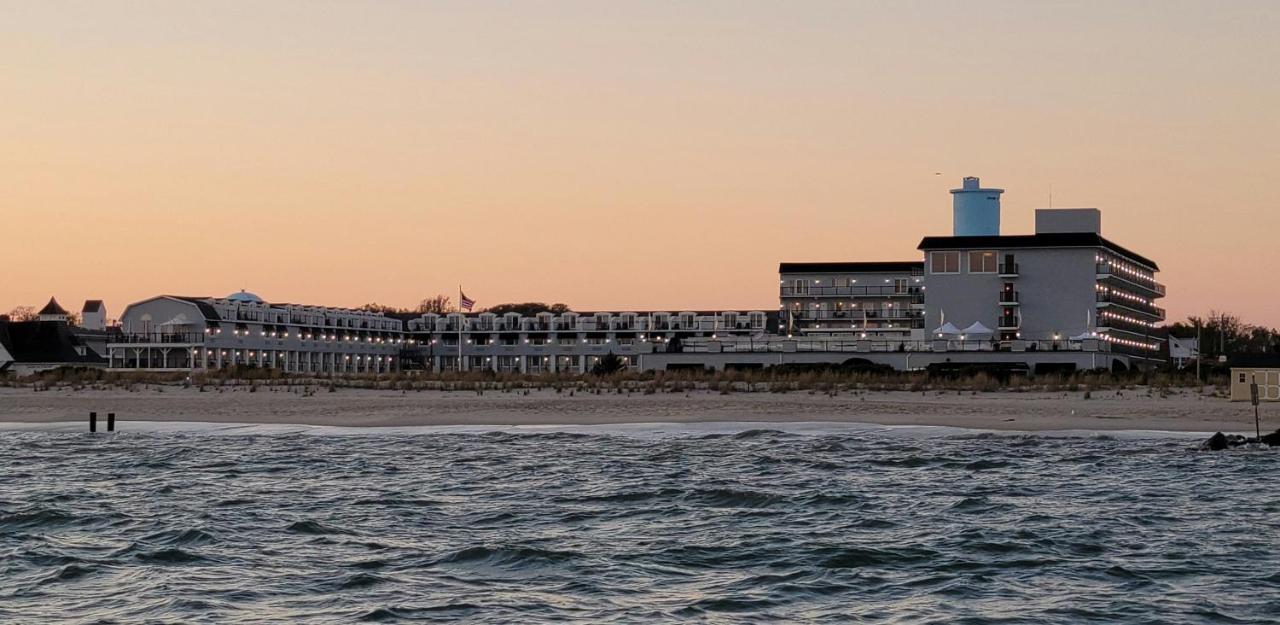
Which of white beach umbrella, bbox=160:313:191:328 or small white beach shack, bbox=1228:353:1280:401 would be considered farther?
white beach umbrella, bbox=160:313:191:328

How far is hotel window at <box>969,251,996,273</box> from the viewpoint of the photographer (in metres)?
102

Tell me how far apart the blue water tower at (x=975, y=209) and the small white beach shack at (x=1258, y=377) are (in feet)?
217

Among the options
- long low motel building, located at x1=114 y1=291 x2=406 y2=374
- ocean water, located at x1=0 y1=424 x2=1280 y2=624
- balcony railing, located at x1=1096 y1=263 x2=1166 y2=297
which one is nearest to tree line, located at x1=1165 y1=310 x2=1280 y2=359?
balcony railing, located at x1=1096 y1=263 x2=1166 y2=297

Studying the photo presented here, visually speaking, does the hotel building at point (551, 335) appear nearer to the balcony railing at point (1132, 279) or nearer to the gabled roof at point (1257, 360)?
the balcony railing at point (1132, 279)

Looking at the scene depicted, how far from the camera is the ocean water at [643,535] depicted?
1577 centimetres

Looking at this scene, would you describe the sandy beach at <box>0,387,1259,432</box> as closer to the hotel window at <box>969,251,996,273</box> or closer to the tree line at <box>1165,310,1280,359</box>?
the hotel window at <box>969,251,996,273</box>

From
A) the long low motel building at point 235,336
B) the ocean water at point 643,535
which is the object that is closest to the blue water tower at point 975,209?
the long low motel building at point 235,336

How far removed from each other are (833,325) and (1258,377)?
7679cm

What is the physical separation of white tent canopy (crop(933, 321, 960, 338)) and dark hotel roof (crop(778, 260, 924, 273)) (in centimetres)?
2680

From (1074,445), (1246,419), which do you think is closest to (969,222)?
(1246,419)

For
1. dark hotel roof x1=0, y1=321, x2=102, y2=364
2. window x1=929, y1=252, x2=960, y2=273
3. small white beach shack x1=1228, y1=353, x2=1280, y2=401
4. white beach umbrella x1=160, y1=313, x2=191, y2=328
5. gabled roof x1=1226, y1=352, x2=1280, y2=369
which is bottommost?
small white beach shack x1=1228, y1=353, x2=1280, y2=401

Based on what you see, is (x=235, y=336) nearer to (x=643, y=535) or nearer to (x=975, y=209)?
(x=975, y=209)

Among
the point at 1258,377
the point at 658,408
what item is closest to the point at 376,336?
the point at 658,408

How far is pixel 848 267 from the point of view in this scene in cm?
12662
